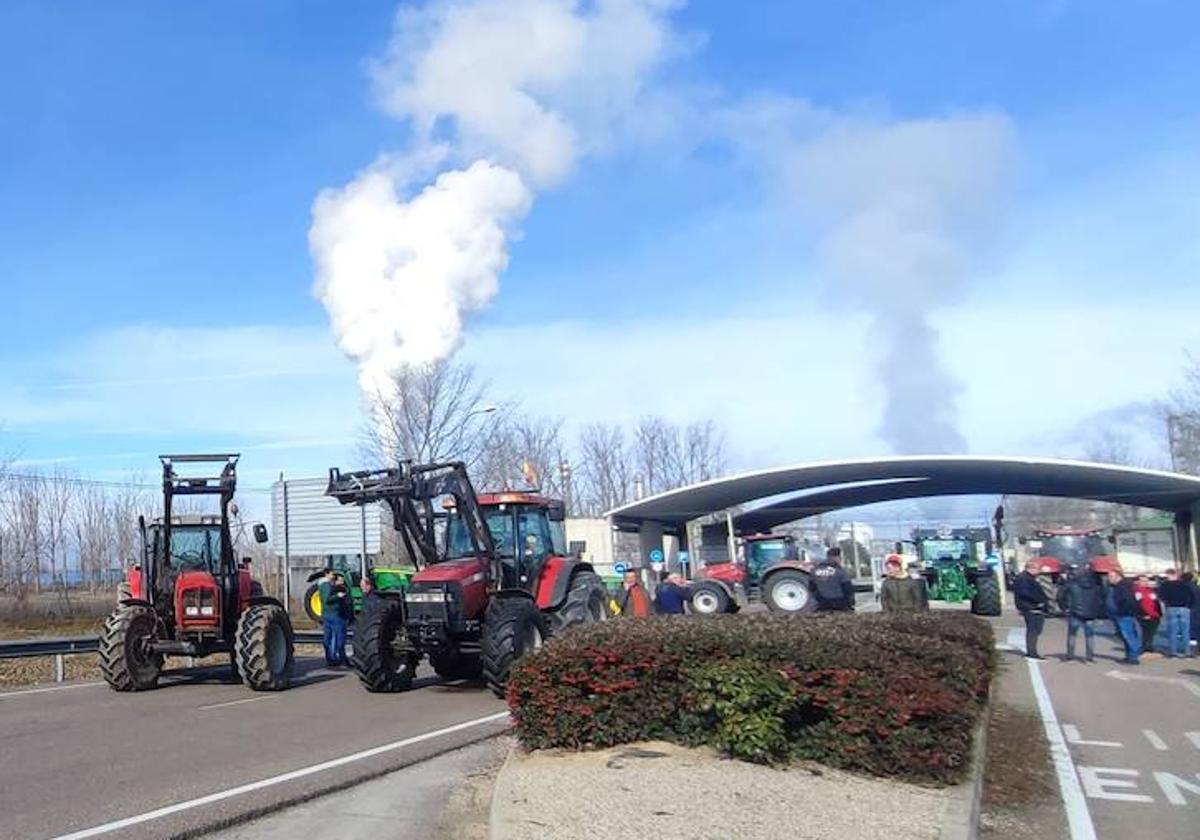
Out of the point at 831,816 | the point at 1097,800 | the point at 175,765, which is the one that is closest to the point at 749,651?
the point at 831,816

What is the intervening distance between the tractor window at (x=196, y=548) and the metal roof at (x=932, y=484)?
2188 cm

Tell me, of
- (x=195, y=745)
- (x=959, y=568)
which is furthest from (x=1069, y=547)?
(x=195, y=745)

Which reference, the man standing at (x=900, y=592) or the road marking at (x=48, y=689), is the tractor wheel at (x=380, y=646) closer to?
the road marking at (x=48, y=689)

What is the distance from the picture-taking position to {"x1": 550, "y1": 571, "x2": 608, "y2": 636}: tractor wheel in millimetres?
15375

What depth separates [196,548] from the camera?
1731 centimetres

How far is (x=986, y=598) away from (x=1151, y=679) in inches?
564

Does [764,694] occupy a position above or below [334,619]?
below

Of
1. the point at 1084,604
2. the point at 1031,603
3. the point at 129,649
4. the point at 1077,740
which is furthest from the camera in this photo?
the point at 1031,603

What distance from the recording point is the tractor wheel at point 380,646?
14703 mm

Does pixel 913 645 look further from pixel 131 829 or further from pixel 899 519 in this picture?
pixel 899 519

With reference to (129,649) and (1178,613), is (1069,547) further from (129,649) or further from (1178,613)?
(129,649)

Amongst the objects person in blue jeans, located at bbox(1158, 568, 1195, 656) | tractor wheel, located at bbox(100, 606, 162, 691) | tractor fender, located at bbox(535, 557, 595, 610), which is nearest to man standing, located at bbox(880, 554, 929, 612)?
person in blue jeans, located at bbox(1158, 568, 1195, 656)

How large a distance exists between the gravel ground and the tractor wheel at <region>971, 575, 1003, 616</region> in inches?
923

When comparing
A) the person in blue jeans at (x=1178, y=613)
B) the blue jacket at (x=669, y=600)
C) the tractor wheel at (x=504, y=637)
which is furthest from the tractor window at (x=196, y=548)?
the person in blue jeans at (x=1178, y=613)
